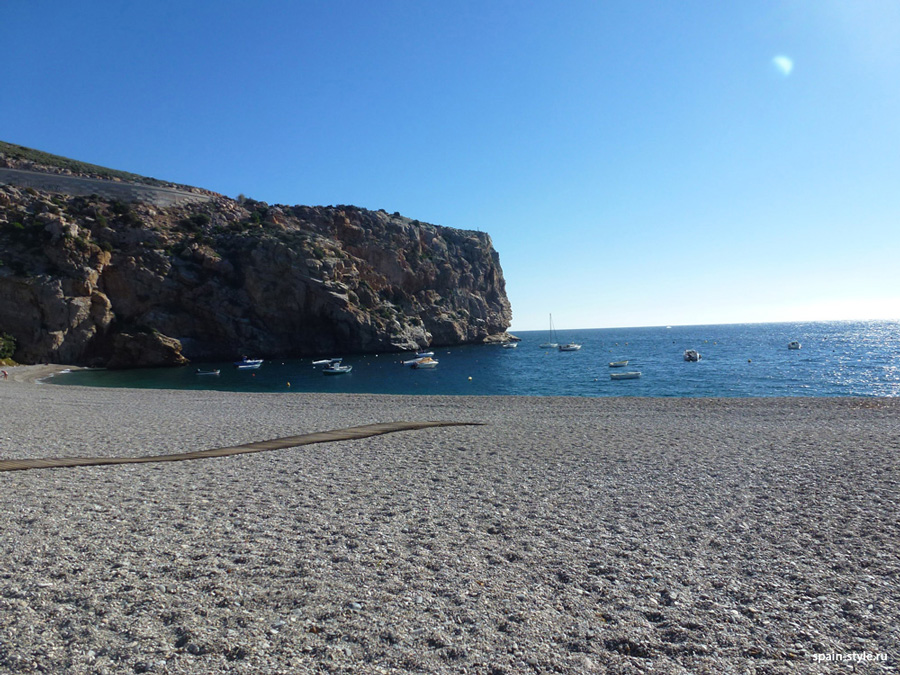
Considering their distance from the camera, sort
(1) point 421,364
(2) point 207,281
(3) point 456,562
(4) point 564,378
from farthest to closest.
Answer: (2) point 207,281 → (1) point 421,364 → (4) point 564,378 → (3) point 456,562

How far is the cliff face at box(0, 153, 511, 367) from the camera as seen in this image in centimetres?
5978

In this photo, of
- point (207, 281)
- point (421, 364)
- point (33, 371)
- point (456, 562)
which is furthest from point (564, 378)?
point (207, 281)

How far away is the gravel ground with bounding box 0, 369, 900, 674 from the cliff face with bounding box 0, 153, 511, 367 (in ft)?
193

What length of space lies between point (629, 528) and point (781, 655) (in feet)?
9.43

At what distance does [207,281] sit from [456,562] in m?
76.7

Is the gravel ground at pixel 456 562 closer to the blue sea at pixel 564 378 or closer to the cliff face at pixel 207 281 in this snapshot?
the blue sea at pixel 564 378

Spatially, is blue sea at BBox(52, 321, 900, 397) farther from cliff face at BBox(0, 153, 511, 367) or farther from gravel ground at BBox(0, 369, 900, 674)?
gravel ground at BBox(0, 369, 900, 674)

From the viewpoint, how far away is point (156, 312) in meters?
68.6

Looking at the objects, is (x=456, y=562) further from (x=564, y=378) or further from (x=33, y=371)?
(x=33, y=371)

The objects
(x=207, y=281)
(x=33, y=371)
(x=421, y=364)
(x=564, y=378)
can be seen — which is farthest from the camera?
(x=207, y=281)

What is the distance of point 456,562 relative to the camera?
571 centimetres

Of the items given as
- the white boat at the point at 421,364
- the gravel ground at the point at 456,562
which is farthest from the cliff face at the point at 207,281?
the gravel ground at the point at 456,562

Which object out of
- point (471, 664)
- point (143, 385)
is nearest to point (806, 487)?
point (471, 664)

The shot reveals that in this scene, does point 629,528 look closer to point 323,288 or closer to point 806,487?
point 806,487
